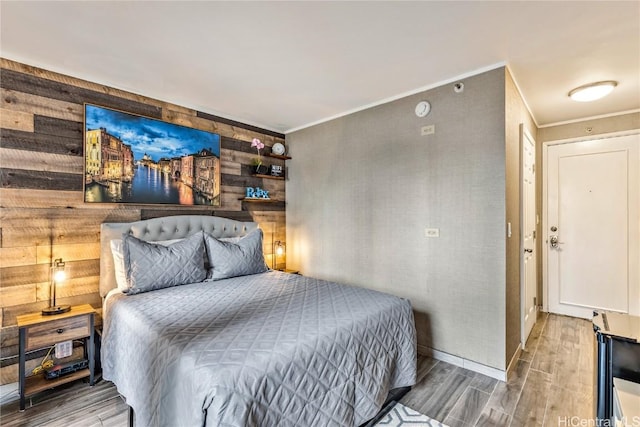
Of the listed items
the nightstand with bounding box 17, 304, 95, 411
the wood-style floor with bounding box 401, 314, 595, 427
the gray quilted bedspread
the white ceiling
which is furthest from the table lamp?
the wood-style floor with bounding box 401, 314, 595, 427

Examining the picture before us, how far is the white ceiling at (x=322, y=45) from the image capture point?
1757 millimetres

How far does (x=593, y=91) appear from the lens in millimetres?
2729

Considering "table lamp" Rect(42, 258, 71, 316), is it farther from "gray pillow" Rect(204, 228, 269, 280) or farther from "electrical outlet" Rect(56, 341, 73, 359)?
"gray pillow" Rect(204, 228, 269, 280)

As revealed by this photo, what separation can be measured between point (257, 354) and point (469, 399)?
1.73m

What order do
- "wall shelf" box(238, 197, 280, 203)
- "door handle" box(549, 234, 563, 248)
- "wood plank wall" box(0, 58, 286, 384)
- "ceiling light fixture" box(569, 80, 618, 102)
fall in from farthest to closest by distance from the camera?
"door handle" box(549, 234, 563, 248) < "wall shelf" box(238, 197, 280, 203) < "ceiling light fixture" box(569, 80, 618, 102) < "wood plank wall" box(0, 58, 286, 384)

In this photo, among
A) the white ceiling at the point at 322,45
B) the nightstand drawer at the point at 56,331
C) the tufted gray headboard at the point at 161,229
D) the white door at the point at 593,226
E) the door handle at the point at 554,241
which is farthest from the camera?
the door handle at the point at 554,241

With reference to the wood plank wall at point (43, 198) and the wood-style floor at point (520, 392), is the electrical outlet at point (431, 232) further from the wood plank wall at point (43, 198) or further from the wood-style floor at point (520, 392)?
the wood plank wall at point (43, 198)

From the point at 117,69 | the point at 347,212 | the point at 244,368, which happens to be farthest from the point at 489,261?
the point at 117,69

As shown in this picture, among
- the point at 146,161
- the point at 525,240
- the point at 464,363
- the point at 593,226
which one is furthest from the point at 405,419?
the point at 593,226

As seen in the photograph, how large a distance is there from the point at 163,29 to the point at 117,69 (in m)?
0.84

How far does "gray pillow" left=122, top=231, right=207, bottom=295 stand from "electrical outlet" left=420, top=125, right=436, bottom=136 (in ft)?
7.90

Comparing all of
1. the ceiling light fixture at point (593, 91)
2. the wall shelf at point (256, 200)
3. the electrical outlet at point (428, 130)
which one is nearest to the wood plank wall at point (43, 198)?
the wall shelf at point (256, 200)

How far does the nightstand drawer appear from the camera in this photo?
203 centimetres

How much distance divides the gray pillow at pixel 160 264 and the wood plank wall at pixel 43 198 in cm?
47
